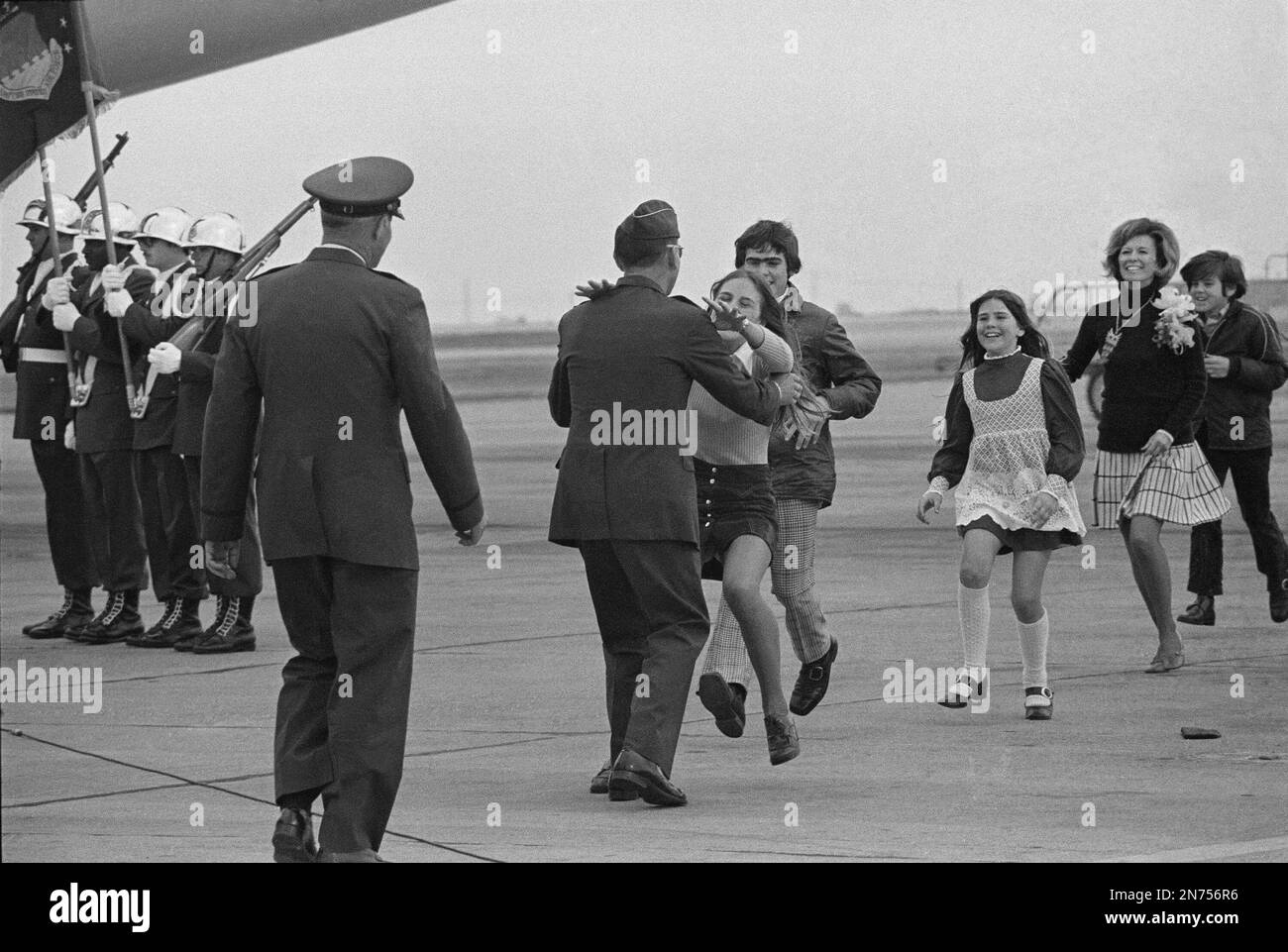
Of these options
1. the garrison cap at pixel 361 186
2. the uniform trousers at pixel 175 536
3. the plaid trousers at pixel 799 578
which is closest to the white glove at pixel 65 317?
the uniform trousers at pixel 175 536

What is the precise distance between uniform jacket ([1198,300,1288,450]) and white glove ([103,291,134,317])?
4462 millimetres

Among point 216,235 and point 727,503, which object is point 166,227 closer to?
point 216,235

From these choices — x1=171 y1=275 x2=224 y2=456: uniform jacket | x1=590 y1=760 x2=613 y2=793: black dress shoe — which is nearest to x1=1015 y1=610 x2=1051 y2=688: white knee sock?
x1=590 y1=760 x2=613 y2=793: black dress shoe

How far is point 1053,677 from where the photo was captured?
762 centimetres

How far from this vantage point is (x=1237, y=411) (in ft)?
30.2

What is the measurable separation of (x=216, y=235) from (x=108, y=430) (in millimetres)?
938

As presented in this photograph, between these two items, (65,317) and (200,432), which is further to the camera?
(65,317)

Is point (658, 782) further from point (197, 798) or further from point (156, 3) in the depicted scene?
point (156, 3)

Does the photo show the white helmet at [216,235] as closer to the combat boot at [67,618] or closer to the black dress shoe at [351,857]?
the combat boot at [67,618]

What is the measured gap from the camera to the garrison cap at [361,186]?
484cm

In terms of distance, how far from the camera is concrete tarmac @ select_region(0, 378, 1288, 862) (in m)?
5.04

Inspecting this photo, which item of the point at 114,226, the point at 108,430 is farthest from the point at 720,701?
the point at 114,226
